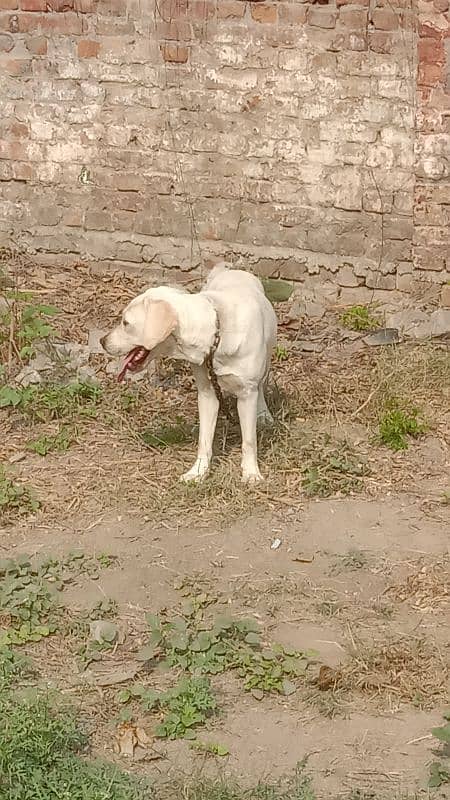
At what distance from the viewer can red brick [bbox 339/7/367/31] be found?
799cm

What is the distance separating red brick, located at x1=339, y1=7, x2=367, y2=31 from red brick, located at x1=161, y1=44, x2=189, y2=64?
3.48ft

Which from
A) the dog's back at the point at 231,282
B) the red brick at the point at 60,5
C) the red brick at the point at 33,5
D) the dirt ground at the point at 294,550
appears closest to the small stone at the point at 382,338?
the dirt ground at the point at 294,550

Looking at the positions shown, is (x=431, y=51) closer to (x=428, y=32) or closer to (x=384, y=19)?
(x=428, y=32)

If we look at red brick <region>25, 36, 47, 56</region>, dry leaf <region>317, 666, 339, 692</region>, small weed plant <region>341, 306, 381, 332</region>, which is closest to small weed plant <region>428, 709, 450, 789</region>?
dry leaf <region>317, 666, 339, 692</region>

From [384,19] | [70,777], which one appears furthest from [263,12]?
[70,777]

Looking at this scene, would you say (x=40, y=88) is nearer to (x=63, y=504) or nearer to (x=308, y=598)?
(x=63, y=504)

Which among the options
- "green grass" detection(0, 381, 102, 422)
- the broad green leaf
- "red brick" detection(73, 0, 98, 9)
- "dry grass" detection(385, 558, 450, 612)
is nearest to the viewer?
"dry grass" detection(385, 558, 450, 612)

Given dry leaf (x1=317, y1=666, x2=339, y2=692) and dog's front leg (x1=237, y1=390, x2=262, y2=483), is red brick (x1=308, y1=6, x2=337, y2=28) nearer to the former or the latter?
dog's front leg (x1=237, y1=390, x2=262, y2=483)

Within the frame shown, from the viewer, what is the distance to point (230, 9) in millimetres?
8266

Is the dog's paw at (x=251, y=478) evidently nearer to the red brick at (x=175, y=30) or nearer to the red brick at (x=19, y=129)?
the red brick at (x=175, y=30)

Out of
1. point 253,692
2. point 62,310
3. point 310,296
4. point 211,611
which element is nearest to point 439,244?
point 310,296

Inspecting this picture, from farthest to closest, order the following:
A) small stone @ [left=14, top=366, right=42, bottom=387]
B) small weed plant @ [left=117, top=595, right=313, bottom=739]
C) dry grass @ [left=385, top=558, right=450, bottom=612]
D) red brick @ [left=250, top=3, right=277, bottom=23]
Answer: red brick @ [left=250, top=3, right=277, bottom=23] → small stone @ [left=14, top=366, right=42, bottom=387] → dry grass @ [left=385, top=558, right=450, bottom=612] → small weed plant @ [left=117, top=595, right=313, bottom=739]

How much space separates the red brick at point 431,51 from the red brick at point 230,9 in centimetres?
120

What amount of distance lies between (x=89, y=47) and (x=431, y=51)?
234cm
